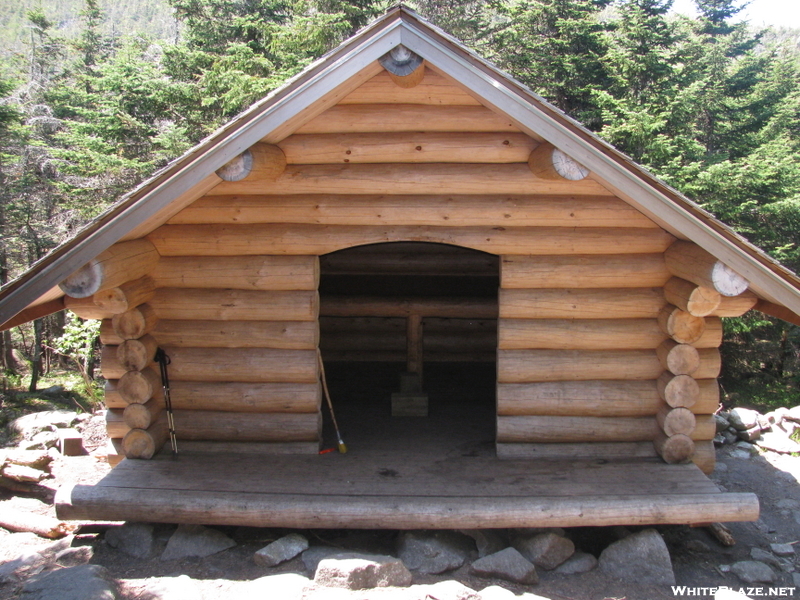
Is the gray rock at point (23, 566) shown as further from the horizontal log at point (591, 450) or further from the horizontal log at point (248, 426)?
the horizontal log at point (591, 450)

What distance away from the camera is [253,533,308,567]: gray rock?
15.3 ft

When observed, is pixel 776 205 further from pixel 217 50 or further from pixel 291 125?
pixel 217 50

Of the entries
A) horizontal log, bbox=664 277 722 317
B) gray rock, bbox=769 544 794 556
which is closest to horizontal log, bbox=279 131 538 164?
horizontal log, bbox=664 277 722 317

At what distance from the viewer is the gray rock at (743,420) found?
8.05 m

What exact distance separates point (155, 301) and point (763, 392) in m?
14.1

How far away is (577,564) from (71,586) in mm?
3686

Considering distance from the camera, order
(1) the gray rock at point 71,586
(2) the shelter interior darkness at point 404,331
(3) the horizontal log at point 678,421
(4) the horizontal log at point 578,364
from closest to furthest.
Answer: (1) the gray rock at point 71,586 < (3) the horizontal log at point 678,421 < (4) the horizontal log at point 578,364 < (2) the shelter interior darkness at point 404,331

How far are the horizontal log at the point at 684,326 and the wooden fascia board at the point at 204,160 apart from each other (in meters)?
3.31

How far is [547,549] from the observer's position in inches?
192

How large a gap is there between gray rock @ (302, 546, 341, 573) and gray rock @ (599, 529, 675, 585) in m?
2.18

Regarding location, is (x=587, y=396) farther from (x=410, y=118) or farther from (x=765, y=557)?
(x=410, y=118)

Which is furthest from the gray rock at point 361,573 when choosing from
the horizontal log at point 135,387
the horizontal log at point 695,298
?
the horizontal log at point 695,298

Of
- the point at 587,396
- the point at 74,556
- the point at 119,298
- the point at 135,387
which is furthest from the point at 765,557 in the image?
the point at 119,298

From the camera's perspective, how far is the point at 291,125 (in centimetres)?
489
